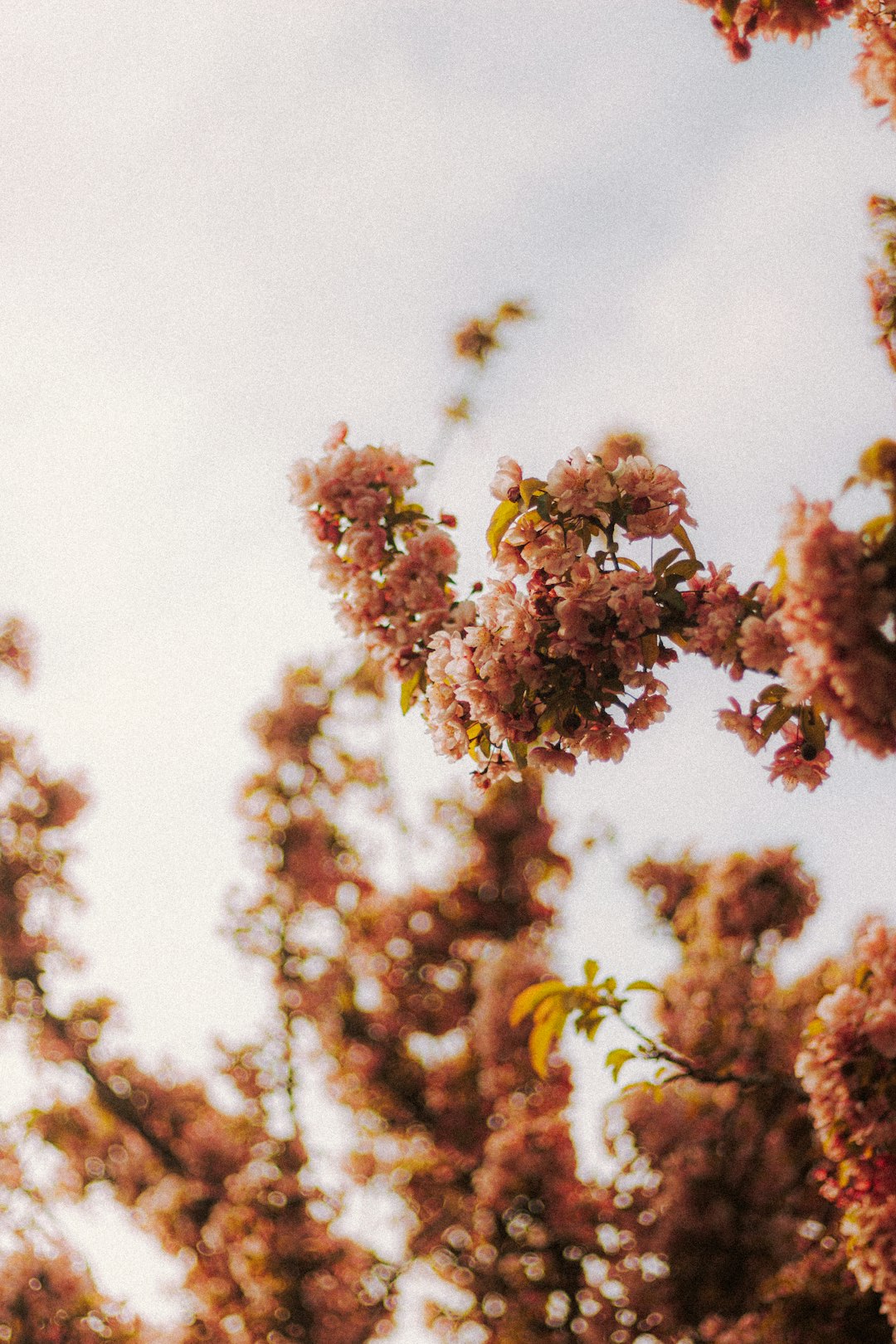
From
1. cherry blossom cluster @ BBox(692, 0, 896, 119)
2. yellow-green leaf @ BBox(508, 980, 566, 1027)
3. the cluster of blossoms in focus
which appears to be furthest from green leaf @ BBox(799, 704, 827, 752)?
cherry blossom cluster @ BBox(692, 0, 896, 119)

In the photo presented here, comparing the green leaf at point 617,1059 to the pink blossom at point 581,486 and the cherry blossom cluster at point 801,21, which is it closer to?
the pink blossom at point 581,486

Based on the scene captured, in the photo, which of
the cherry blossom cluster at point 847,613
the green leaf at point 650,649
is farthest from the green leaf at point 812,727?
the cherry blossom cluster at point 847,613

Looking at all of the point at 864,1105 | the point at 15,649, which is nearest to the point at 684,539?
the point at 864,1105

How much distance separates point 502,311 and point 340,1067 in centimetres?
686

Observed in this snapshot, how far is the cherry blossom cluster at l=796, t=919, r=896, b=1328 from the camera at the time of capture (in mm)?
2625

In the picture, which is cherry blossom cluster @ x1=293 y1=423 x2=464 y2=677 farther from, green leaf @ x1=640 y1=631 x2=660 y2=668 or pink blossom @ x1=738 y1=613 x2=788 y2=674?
pink blossom @ x1=738 y1=613 x2=788 y2=674

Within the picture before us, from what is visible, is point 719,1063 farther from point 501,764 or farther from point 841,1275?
point 501,764

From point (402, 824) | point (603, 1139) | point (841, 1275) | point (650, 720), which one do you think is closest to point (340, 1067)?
point (402, 824)

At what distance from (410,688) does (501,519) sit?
25.2 inches

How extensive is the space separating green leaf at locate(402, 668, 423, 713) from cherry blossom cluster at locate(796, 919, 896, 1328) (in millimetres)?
1562

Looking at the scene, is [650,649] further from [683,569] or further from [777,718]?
[777,718]


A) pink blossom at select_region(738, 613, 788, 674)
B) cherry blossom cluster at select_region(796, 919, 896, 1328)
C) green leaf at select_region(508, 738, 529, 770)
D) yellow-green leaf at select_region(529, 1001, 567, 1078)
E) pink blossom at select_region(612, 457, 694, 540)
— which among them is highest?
pink blossom at select_region(612, 457, 694, 540)

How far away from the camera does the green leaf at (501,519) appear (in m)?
2.34

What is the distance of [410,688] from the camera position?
108 inches
